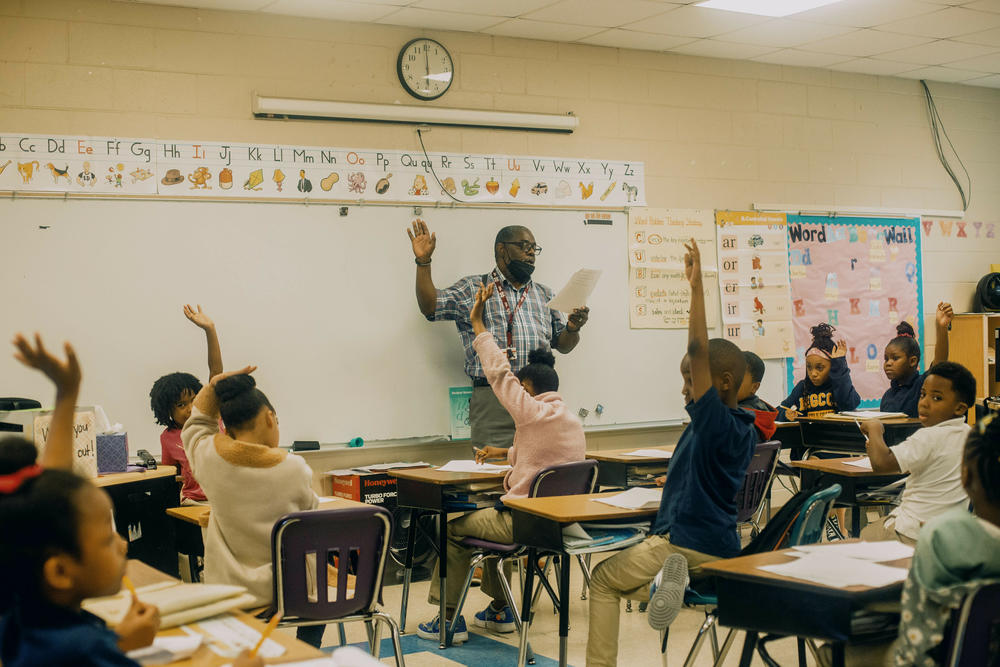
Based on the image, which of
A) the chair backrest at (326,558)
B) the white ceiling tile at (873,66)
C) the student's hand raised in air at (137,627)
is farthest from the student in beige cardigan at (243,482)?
the white ceiling tile at (873,66)

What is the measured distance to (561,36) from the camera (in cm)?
620

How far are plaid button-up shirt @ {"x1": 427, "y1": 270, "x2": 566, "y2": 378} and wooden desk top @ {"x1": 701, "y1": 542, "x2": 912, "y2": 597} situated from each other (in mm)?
3215

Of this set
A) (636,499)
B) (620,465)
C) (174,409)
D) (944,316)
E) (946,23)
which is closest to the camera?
(636,499)

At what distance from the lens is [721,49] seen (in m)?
6.71

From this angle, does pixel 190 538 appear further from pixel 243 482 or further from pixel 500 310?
pixel 500 310

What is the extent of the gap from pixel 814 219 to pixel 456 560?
4226 millimetres

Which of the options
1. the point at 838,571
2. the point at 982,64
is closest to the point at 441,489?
the point at 838,571

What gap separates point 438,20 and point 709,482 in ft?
11.6

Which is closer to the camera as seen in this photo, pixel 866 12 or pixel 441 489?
pixel 441 489

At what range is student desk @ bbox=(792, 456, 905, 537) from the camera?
14.7 ft

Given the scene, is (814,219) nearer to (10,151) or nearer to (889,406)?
(889,406)

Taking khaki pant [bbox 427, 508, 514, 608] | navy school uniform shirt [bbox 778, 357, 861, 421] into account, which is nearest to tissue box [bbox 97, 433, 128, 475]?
khaki pant [bbox 427, 508, 514, 608]

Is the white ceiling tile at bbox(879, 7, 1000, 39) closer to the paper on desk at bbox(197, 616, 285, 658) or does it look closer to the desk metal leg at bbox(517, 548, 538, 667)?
the desk metal leg at bbox(517, 548, 538, 667)

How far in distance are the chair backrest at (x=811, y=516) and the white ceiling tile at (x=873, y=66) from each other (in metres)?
4.95
